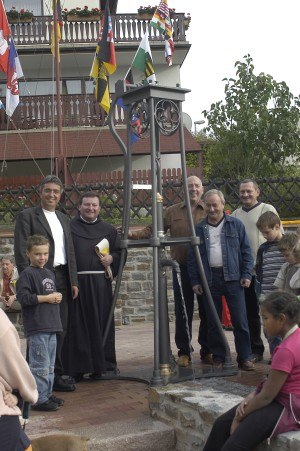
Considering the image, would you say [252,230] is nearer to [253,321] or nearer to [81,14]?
[253,321]

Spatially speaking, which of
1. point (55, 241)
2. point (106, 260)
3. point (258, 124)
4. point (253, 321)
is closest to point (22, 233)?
point (55, 241)

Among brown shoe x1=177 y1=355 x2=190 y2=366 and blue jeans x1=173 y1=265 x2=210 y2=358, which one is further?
blue jeans x1=173 y1=265 x2=210 y2=358

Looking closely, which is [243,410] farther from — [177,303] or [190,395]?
[177,303]

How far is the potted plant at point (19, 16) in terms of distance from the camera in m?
23.5

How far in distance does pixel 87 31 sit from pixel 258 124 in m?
6.70

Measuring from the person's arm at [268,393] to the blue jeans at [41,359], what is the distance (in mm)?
2134

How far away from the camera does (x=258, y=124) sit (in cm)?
2130

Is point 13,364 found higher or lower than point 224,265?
lower

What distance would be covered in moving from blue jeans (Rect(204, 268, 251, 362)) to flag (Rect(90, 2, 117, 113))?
6.55 meters

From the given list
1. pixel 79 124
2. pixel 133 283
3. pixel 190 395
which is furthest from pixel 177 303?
pixel 79 124

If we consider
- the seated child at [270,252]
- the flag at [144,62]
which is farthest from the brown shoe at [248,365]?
the flag at [144,62]

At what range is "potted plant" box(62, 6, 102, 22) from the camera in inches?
941

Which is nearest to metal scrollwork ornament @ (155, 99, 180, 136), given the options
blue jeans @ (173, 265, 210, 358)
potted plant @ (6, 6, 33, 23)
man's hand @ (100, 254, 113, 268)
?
man's hand @ (100, 254, 113, 268)

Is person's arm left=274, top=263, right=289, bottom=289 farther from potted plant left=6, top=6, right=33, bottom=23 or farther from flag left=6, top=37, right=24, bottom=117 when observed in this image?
potted plant left=6, top=6, right=33, bottom=23
